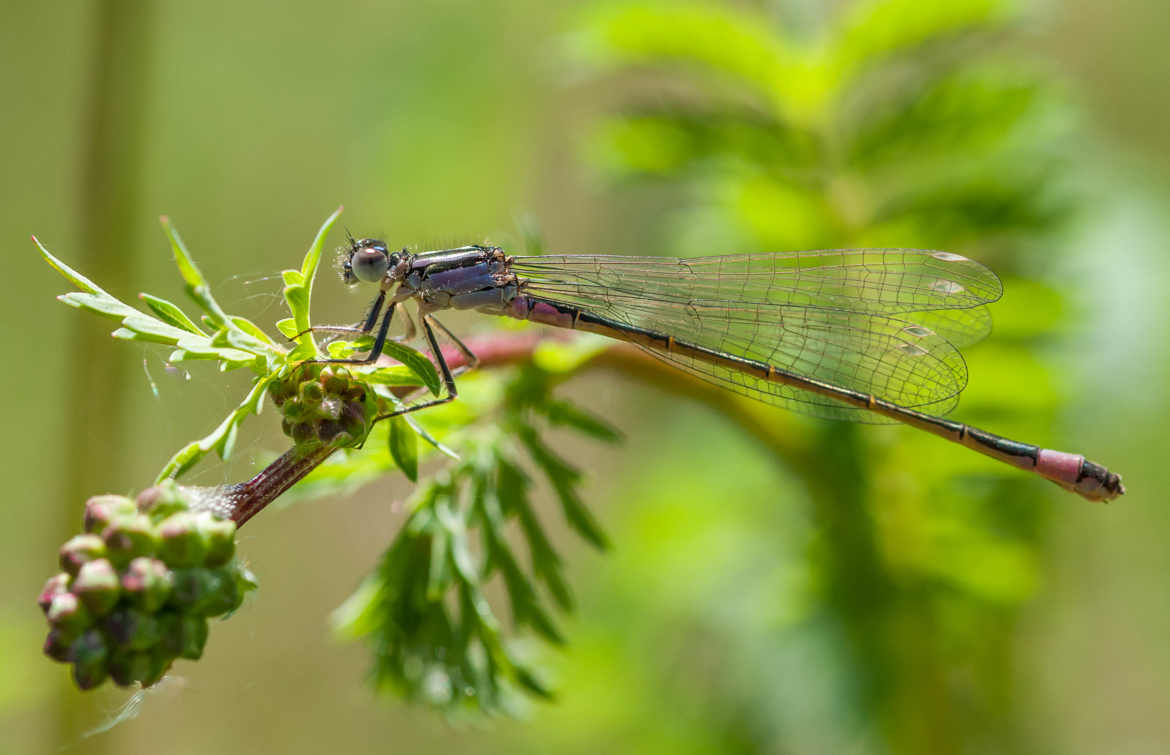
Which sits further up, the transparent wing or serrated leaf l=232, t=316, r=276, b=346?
the transparent wing

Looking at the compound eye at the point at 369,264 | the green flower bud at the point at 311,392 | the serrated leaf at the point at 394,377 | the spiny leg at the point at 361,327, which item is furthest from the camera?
the compound eye at the point at 369,264

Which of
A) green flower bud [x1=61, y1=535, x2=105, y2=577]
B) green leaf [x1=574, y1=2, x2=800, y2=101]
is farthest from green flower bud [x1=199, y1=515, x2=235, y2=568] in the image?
green leaf [x1=574, y1=2, x2=800, y2=101]

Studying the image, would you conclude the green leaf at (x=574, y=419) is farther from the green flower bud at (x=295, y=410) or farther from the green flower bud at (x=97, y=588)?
the green flower bud at (x=97, y=588)

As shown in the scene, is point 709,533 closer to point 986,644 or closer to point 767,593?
point 767,593

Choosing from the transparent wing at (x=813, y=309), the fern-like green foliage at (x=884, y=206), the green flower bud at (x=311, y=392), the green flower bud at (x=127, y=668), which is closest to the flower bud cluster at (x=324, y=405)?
the green flower bud at (x=311, y=392)

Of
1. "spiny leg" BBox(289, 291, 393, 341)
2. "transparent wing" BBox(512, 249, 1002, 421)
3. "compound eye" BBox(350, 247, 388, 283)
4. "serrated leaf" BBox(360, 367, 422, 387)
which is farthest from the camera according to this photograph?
"transparent wing" BBox(512, 249, 1002, 421)

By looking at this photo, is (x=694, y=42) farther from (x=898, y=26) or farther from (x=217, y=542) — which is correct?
(x=217, y=542)

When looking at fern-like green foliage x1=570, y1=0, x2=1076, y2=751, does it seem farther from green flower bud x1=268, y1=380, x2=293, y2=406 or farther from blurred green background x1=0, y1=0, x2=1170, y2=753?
green flower bud x1=268, y1=380, x2=293, y2=406
